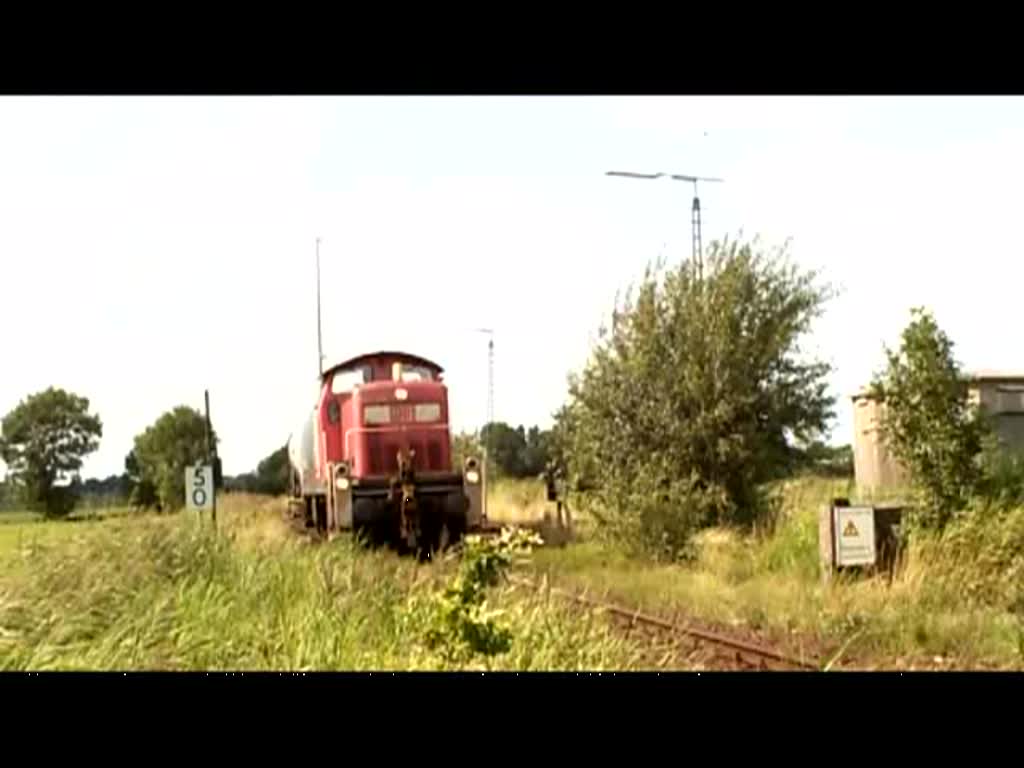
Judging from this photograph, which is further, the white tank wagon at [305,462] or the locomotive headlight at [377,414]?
the locomotive headlight at [377,414]

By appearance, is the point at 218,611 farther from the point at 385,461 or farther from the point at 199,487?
the point at 385,461

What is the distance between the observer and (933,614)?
19.5ft

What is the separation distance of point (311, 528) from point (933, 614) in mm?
2718

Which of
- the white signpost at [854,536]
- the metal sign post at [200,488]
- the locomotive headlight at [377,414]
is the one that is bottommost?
the white signpost at [854,536]

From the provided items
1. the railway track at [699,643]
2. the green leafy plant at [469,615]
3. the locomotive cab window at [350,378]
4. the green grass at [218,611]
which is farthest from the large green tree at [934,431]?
the locomotive cab window at [350,378]

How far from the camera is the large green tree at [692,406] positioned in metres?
6.18

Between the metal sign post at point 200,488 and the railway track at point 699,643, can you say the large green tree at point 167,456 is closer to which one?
the metal sign post at point 200,488

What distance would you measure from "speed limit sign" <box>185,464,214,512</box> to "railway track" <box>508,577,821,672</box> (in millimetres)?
1216

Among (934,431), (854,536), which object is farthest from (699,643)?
(934,431)

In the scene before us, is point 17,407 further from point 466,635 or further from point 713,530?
point 713,530

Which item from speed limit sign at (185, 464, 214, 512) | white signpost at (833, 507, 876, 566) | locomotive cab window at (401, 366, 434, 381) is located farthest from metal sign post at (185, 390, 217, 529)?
white signpost at (833, 507, 876, 566)

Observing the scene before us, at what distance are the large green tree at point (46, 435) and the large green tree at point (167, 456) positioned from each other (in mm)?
188

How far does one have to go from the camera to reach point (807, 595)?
6.16 m
